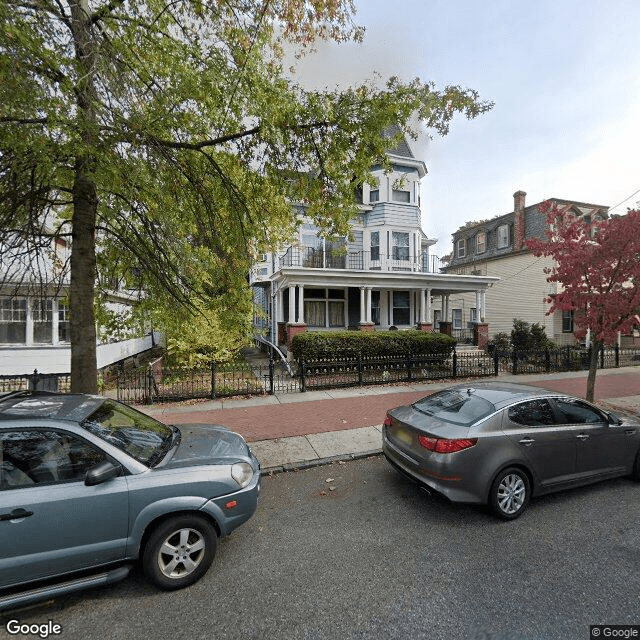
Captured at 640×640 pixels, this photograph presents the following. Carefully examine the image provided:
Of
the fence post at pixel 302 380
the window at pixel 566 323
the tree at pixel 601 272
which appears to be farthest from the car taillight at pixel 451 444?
the window at pixel 566 323

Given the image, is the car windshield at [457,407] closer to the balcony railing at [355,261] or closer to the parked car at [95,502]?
the parked car at [95,502]

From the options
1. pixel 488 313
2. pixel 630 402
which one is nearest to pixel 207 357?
pixel 630 402

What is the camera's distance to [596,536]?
3555 mm

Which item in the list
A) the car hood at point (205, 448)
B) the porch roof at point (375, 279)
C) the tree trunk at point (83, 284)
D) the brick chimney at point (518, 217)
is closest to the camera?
the car hood at point (205, 448)

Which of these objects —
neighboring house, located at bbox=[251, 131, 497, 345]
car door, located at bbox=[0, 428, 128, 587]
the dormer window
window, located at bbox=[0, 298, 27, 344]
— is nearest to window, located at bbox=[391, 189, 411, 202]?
neighboring house, located at bbox=[251, 131, 497, 345]

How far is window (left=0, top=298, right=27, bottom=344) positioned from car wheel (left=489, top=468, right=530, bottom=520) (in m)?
14.0

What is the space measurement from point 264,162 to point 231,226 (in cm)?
126

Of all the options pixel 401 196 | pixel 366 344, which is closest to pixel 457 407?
pixel 366 344

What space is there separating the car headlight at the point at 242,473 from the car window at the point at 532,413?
3.15m

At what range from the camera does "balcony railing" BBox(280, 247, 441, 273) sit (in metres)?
17.3

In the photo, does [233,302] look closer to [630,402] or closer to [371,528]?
[371,528]

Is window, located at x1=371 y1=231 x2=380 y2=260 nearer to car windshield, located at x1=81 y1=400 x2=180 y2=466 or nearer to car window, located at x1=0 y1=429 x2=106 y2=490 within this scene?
car windshield, located at x1=81 y1=400 x2=180 y2=466

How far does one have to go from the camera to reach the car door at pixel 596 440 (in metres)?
4.41

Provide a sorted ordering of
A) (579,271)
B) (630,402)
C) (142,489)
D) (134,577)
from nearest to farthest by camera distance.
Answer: (142,489)
(134,577)
(579,271)
(630,402)
